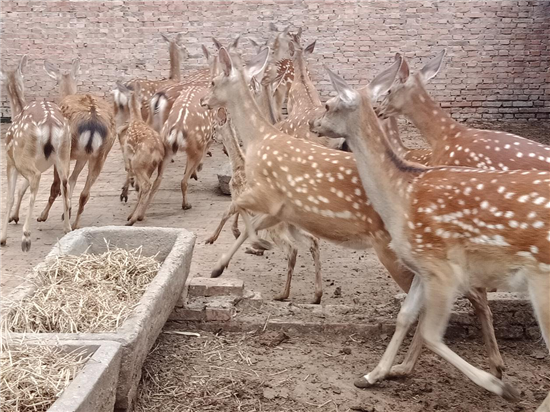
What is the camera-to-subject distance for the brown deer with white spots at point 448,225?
335cm

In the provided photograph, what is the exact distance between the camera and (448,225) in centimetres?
356

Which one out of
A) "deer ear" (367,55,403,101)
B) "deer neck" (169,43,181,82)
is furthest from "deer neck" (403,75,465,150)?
"deer neck" (169,43,181,82)

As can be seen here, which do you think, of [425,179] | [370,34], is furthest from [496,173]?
[370,34]

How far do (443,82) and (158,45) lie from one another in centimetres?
475

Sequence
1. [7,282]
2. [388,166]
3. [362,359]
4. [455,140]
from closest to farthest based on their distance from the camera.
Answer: [388,166] < [362,359] < [455,140] < [7,282]

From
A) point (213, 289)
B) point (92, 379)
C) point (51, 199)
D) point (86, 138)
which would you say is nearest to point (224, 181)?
point (86, 138)

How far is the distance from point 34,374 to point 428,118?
3491mm

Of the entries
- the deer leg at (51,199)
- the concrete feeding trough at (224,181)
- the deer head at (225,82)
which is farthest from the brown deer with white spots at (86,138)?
the deer head at (225,82)

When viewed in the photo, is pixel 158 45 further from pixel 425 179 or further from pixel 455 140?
pixel 425 179

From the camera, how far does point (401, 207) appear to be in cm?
378

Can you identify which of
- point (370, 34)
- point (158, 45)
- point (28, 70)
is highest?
point (370, 34)

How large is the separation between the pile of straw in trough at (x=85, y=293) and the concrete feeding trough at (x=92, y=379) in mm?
380

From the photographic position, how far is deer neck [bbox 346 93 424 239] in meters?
3.82

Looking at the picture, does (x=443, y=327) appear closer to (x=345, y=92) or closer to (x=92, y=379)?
(x=345, y=92)
